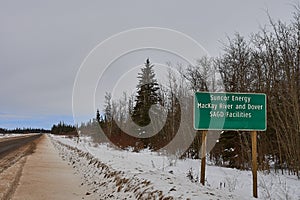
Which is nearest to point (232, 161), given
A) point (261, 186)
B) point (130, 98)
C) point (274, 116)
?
point (274, 116)

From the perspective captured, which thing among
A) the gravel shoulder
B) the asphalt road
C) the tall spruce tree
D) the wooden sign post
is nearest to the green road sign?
the wooden sign post

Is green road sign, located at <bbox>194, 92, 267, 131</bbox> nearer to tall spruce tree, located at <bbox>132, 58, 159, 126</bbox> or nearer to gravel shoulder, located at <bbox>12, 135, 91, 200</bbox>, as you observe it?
gravel shoulder, located at <bbox>12, 135, 91, 200</bbox>

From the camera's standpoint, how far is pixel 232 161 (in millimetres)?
16844

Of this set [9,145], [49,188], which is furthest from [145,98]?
[49,188]

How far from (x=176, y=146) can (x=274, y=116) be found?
9.68 meters

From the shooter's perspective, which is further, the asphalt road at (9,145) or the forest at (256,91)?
the asphalt road at (9,145)

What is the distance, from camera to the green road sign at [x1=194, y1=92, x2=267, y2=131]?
23.3 ft

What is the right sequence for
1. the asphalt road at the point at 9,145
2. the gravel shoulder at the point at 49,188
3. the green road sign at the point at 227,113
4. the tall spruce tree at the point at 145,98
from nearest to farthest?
the green road sign at the point at 227,113
the gravel shoulder at the point at 49,188
the asphalt road at the point at 9,145
the tall spruce tree at the point at 145,98

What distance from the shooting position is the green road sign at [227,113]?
7102 mm

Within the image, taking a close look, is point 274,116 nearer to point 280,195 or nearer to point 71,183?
point 280,195

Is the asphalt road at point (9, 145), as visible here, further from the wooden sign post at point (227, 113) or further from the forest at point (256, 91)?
the wooden sign post at point (227, 113)

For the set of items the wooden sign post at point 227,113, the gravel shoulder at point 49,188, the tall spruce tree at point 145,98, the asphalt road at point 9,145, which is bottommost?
the gravel shoulder at point 49,188

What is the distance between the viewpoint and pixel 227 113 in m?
7.11

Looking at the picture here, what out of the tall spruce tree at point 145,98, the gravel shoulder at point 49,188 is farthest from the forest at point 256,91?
the gravel shoulder at point 49,188
